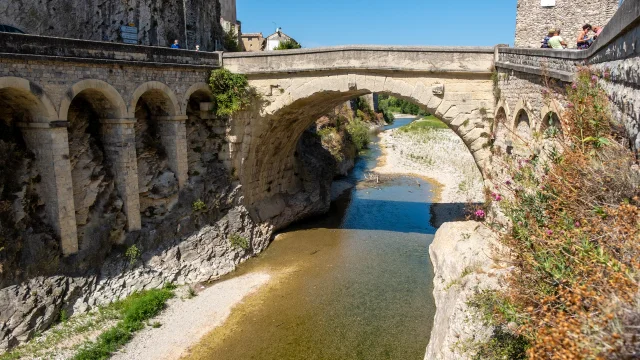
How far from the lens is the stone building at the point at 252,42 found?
3591cm

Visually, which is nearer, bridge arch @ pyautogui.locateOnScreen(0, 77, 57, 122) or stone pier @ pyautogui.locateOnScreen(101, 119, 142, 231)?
bridge arch @ pyautogui.locateOnScreen(0, 77, 57, 122)

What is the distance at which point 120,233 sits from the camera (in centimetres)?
1300

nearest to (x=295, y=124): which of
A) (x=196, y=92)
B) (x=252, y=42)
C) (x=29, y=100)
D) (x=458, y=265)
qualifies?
(x=196, y=92)

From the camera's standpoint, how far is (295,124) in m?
18.1

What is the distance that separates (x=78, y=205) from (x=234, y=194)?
544 cm

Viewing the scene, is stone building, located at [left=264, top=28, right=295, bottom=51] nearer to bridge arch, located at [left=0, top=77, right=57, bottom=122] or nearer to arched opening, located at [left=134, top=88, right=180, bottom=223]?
arched opening, located at [left=134, top=88, right=180, bottom=223]

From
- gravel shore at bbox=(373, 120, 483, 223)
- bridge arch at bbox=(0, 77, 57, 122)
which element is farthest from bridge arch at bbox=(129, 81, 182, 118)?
gravel shore at bbox=(373, 120, 483, 223)

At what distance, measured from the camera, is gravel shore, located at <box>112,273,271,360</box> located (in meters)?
10.6

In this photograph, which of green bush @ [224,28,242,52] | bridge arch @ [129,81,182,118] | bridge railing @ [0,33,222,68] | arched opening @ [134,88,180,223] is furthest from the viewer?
green bush @ [224,28,242,52]

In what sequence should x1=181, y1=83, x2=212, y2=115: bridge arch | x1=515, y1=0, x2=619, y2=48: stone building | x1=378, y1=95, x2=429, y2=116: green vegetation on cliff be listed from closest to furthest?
x1=515, y1=0, x2=619, y2=48: stone building, x1=181, y1=83, x2=212, y2=115: bridge arch, x1=378, y1=95, x2=429, y2=116: green vegetation on cliff

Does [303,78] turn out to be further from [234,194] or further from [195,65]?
[234,194]

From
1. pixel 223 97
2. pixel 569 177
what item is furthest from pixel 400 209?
pixel 569 177

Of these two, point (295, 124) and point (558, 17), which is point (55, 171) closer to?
point (295, 124)

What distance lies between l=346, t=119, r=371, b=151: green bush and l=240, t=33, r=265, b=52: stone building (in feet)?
29.8
